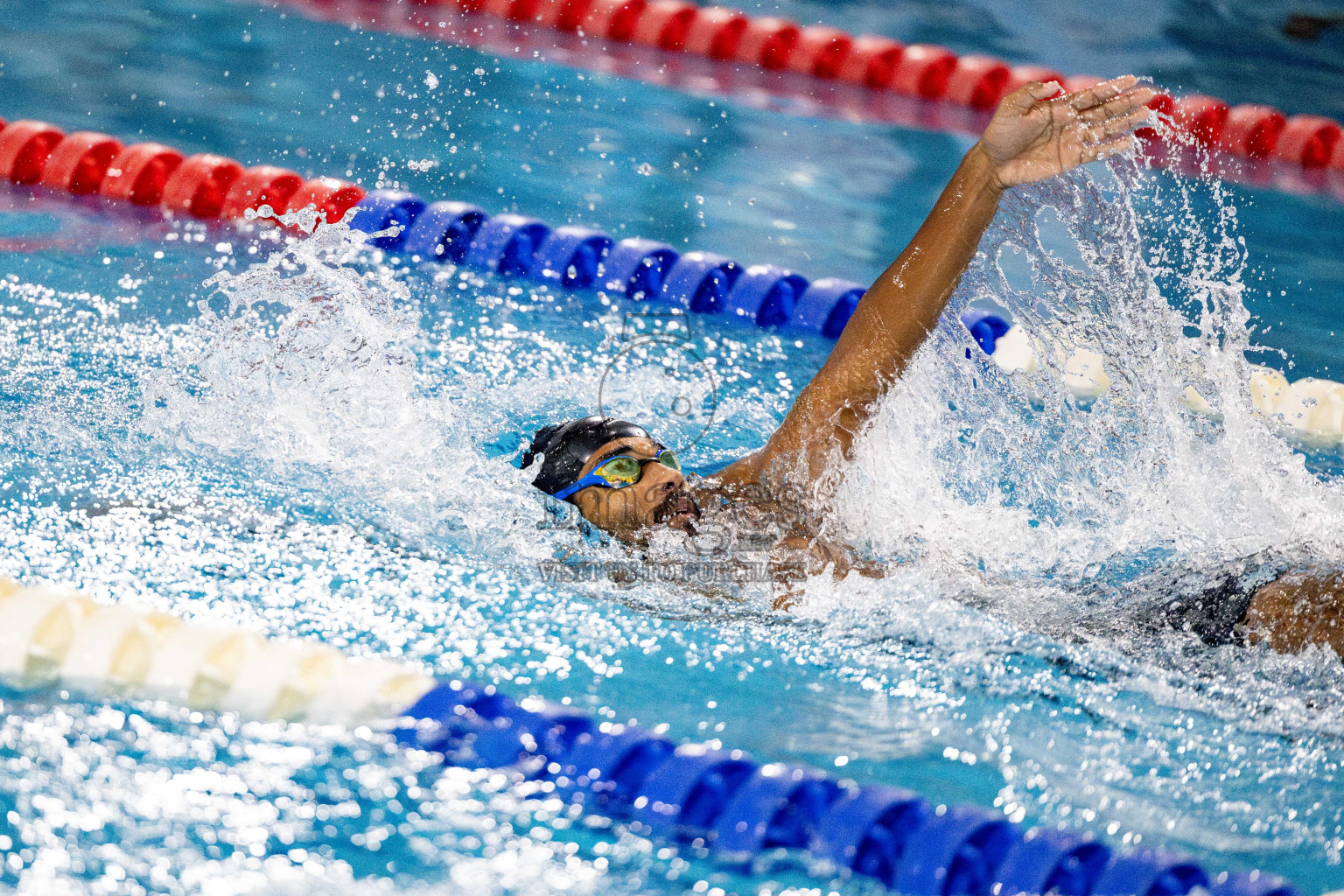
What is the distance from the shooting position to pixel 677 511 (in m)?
2.61

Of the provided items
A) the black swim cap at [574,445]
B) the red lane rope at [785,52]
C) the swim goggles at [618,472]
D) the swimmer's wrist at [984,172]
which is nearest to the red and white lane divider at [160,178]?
the black swim cap at [574,445]

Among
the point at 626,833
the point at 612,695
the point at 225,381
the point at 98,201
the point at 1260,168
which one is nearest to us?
the point at 626,833

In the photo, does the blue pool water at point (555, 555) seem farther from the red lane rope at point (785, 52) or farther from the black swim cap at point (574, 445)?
the red lane rope at point (785, 52)

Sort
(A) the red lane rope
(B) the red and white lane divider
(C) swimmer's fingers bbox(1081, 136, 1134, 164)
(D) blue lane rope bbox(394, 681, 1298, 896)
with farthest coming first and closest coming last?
(A) the red lane rope → (B) the red and white lane divider → (C) swimmer's fingers bbox(1081, 136, 1134, 164) → (D) blue lane rope bbox(394, 681, 1298, 896)

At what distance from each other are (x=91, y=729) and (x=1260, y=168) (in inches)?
235

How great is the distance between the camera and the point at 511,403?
359cm

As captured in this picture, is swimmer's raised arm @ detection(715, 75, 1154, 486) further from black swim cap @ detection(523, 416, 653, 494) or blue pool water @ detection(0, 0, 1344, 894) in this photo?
black swim cap @ detection(523, 416, 653, 494)

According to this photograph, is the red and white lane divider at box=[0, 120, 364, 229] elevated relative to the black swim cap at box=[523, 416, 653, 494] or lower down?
elevated

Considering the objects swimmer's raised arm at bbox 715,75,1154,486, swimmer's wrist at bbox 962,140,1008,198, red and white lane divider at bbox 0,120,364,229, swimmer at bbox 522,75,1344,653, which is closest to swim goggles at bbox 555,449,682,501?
swimmer at bbox 522,75,1344,653

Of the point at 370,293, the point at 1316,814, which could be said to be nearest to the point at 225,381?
the point at 370,293

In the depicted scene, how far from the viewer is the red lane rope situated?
6730 millimetres

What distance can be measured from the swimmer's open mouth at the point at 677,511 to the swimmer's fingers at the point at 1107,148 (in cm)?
95

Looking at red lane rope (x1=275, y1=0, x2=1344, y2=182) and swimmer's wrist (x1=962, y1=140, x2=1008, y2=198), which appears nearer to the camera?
swimmer's wrist (x1=962, y1=140, x2=1008, y2=198)

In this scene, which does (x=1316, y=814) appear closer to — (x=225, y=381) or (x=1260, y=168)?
(x=225, y=381)
